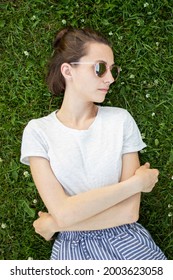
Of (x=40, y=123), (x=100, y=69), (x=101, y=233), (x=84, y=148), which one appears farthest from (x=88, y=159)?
(x=100, y=69)

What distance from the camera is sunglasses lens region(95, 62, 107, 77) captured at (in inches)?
141

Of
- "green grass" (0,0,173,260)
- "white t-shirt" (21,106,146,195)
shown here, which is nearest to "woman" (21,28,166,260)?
"white t-shirt" (21,106,146,195)

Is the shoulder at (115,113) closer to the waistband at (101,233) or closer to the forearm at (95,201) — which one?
the forearm at (95,201)

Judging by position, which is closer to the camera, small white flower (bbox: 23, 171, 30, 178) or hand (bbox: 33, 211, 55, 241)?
hand (bbox: 33, 211, 55, 241)

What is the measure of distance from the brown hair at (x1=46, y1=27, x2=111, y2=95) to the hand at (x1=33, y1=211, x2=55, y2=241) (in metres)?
0.97

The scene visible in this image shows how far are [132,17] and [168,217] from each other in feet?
5.55

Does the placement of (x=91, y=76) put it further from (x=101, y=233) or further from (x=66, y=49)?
(x=101, y=233)

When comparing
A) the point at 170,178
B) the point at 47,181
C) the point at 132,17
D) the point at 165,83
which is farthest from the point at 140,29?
the point at 47,181

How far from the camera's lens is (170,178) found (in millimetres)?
4191

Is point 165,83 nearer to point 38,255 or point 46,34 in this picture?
point 46,34

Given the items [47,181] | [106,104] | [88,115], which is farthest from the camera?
[106,104]

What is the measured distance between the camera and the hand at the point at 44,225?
3.78 m

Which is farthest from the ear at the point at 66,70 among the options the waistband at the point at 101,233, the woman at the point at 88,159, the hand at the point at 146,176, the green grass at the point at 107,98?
the waistband at the point at 101,233

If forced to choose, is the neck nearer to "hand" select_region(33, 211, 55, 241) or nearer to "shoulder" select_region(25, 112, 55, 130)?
"shoulder" select_region(25, 112, 55, 130)
